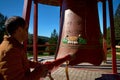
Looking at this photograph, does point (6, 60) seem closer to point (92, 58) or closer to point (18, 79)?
point (18, 79)

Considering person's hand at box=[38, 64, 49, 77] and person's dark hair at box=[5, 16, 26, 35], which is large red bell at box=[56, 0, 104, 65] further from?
person's dark hair at box=[5, 16, 26, 35]

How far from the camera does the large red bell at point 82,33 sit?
6.43m

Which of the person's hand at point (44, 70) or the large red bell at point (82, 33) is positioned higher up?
the large red bell at point (82, 33)

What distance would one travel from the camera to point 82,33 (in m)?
6.52

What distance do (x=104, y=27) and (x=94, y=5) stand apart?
601 cm

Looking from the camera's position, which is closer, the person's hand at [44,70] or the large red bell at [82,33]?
the person's hand at [44,70]

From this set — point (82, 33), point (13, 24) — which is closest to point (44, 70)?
point (13, 24)

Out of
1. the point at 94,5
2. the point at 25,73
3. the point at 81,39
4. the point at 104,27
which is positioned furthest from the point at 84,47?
the point at 104,27

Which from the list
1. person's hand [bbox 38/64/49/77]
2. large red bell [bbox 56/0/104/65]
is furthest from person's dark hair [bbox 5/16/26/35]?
large red bell [bbox 56/0/104/65]

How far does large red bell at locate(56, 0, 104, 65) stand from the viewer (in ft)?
21.1

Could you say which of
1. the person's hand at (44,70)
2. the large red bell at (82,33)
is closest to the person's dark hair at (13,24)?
the person's hand at (44,70)

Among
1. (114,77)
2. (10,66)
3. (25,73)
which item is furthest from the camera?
(114,77)

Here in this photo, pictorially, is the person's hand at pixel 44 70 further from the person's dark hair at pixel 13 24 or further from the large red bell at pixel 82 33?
the large red bell at pixel 82 33

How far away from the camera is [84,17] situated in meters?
6.51
